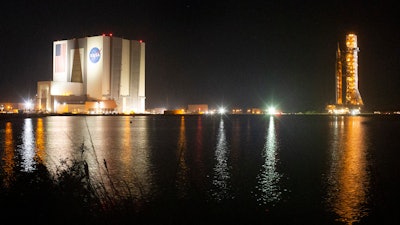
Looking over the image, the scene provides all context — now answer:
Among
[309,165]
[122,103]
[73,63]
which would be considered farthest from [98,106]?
[309,165]

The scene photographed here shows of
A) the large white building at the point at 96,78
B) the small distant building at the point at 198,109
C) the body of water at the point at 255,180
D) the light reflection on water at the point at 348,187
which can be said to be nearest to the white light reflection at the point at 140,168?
the body of water at the point at 255,180

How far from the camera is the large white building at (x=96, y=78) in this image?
132 m

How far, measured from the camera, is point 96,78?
135000mm

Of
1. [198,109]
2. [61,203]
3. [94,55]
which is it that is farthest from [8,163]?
[198,109]

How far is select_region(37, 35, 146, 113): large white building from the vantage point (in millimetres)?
132375

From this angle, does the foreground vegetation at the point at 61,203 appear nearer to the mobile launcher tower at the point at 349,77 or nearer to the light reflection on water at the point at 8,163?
the light reflection on water at the point at 8,163

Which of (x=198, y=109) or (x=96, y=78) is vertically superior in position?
(x=96, y=78)

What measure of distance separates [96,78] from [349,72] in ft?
247

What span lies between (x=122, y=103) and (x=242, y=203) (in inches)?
4997

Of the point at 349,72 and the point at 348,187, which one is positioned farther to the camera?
the point at 349,72

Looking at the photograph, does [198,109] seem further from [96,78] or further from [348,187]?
[348,187]

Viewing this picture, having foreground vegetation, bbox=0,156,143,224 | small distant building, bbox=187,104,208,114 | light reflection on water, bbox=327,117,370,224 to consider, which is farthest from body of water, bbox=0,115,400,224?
small distant building, bbox=187,104,208,114

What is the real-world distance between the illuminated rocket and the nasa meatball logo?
2848 inches

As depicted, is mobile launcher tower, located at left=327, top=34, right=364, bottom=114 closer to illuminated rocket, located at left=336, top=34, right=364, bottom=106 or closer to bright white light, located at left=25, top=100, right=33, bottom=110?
illuminated rocket, located at left=336, top=34, right=364, bottom=106
